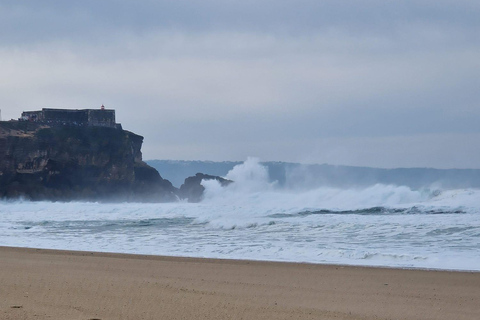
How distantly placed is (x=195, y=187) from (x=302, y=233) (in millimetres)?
29709

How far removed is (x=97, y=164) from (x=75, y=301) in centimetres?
3664

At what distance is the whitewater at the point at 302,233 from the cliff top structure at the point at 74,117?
17.4 meters

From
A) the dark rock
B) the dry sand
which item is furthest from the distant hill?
the dry sand

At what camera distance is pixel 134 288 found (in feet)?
24.6

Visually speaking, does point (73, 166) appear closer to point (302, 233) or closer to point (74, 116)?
point (74, 116)

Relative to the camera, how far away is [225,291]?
7.63m

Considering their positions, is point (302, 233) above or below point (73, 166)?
below

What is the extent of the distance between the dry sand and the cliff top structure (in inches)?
1337

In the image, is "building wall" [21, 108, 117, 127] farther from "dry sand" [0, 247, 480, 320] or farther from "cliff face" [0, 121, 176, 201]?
"dry sand" [0, 247, 480, 320]

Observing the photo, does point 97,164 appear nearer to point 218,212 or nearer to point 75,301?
point 218,212

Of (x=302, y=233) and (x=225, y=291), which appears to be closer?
(x=225, y=291)

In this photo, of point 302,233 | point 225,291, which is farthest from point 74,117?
point 225,291

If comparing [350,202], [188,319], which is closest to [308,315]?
[188,319]

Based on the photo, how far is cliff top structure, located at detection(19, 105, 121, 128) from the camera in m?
43.0
